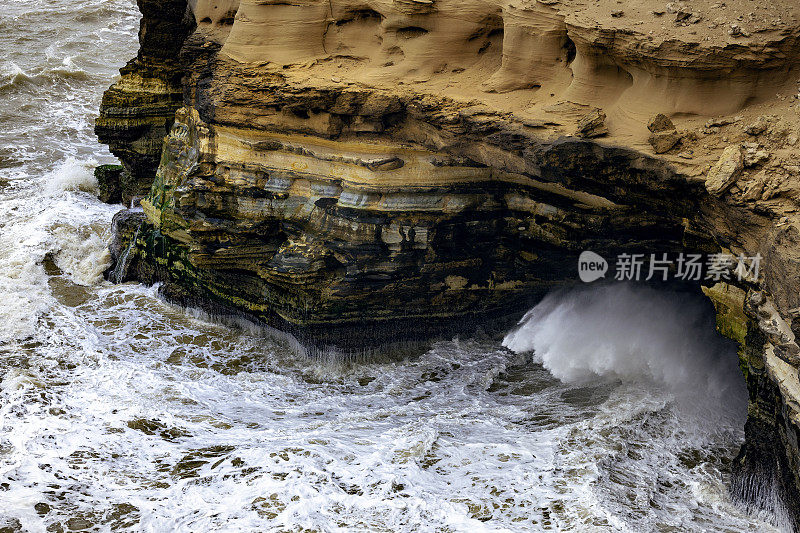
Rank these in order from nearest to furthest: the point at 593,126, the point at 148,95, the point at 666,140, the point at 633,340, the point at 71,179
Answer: the point at 666,140
the point at 593,126
the point at 633,340
the point at 148,95
the point at 71,179

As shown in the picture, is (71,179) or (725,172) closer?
(725,172)

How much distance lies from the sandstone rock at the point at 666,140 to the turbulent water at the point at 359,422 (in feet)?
9.77

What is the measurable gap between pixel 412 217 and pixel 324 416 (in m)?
2.55

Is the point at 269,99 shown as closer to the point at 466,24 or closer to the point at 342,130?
the point at 342,130

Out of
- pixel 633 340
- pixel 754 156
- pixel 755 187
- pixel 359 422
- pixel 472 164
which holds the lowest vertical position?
pixel 359 422

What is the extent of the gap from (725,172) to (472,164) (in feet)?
11.3

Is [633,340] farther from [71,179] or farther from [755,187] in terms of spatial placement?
[71,179]

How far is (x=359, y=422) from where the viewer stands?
8.39 meters

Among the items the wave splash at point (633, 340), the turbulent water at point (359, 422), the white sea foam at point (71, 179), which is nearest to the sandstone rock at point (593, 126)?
the turbulent water at point (359, 422)

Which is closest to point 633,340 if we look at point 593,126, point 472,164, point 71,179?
point 472,164

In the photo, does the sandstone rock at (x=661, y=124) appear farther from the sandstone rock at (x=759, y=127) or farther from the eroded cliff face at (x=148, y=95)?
the eroded cliff face at (x=148, y=95)

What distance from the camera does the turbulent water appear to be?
6887 millimetres

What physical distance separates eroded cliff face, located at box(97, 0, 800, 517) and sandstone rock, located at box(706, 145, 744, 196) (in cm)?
2

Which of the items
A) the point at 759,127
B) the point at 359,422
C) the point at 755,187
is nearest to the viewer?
the point at 755,187
